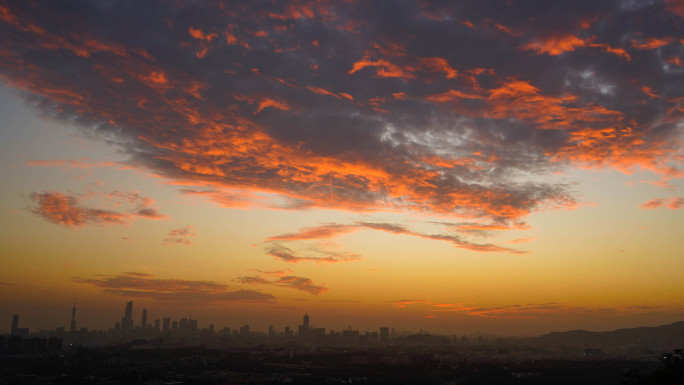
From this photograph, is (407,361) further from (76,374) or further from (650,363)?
(76,374)

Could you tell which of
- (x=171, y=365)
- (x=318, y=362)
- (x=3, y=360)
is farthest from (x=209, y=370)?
(x=3, y=360)

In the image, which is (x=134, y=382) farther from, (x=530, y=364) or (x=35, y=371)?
(x=530, y=364)

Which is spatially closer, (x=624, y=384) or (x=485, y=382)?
(x=624, y=384)

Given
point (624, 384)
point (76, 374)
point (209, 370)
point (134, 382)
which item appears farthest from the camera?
point (209, 370)

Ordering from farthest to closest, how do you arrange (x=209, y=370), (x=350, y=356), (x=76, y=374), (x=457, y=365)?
(x=350, y=356) → (x=457, y=365) → (x=209, y=370) → (x=76, y=374)

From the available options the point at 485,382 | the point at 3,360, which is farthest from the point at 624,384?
the point at 3,360

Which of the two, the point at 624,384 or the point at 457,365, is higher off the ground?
the point at 624,384
